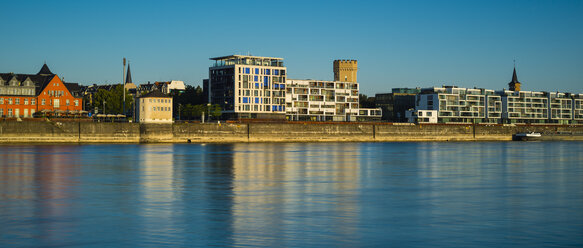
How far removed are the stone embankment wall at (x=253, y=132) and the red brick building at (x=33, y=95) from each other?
19766mm

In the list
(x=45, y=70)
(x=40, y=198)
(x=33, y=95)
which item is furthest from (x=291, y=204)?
(x=45, y=70)

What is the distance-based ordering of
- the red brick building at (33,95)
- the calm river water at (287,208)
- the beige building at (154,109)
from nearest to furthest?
the calm river water at (287,208) < the beige building at (154,109) < the red brick building at (33,95)

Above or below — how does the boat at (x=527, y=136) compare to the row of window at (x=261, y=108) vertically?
below

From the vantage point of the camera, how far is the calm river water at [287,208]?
70.7 feet

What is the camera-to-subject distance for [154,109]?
123000mm

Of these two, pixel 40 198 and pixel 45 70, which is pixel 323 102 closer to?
pixel 45 70

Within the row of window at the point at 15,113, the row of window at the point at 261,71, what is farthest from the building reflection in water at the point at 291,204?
the row of window at the point at 261,71

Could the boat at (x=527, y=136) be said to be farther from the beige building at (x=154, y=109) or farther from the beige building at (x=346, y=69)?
the beige building at (x=154, y=109)

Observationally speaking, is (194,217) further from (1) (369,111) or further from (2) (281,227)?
(1) (369,111)

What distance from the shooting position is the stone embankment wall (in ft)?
352

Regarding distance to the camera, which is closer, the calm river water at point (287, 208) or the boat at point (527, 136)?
the calm river water at point (287, 208)

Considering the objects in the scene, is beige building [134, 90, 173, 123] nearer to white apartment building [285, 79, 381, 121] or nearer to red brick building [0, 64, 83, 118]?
red brick building [0, 64, 83, 118]

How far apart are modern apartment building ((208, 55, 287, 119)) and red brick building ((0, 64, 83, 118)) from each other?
110 ft

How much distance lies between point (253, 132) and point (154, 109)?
20628mm
